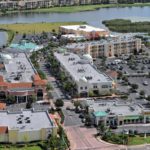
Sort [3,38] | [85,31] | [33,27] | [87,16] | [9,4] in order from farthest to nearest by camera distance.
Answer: [9,4] < [87,16] < [33,27] < [3,38] < [85,31]

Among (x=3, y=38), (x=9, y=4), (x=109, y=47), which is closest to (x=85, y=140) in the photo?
(x=109, y=47)


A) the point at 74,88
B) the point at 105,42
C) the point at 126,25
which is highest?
the point at 105,42

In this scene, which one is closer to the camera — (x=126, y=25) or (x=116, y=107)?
(x=116, y=107)

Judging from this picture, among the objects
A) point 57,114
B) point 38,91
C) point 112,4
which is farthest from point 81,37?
point 112,4

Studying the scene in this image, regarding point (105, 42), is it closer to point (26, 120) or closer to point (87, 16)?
point (26, 120)

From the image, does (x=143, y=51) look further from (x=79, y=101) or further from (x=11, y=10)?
(x=11, y=10)

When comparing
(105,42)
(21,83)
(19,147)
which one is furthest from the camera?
(105,42)

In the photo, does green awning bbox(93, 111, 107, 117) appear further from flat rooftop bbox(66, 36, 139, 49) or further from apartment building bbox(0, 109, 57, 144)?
flat rooftop bbox(66, 36, 139, 49)

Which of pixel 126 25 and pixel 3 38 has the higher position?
pixel 126 25
